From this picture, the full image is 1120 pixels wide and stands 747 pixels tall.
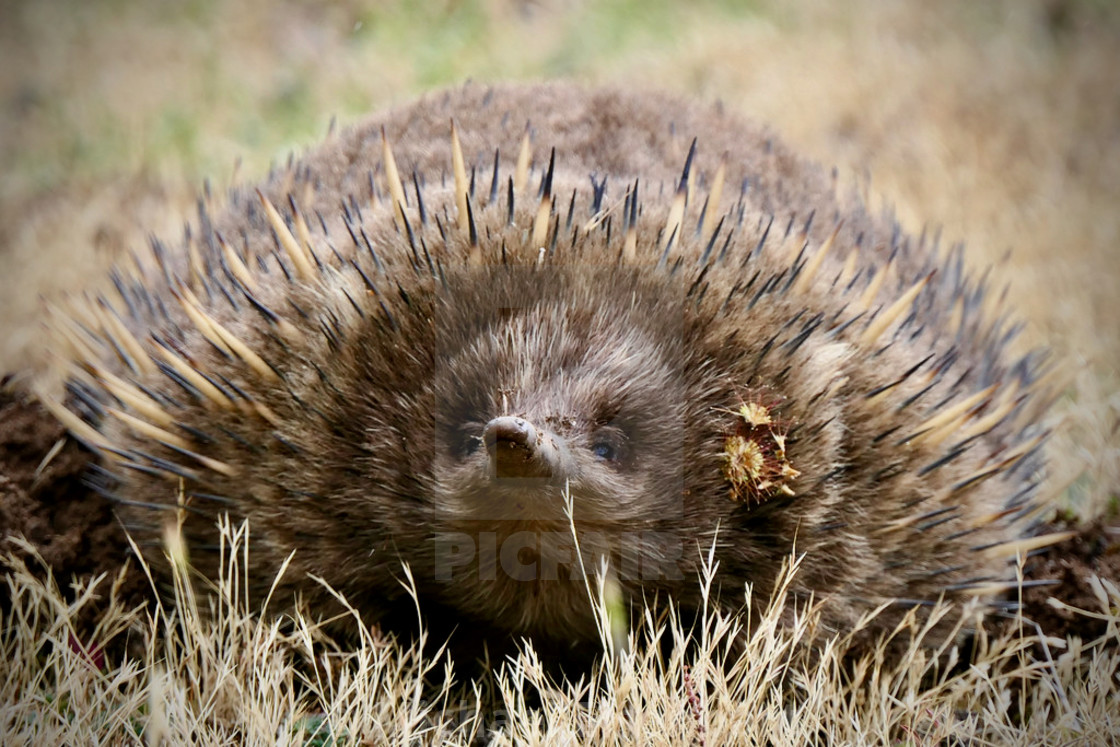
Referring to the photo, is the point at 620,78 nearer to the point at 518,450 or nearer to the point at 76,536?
the point at 76,536

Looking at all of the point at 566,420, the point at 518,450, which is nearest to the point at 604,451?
the point at 566,420

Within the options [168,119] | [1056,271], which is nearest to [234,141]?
[168,119]

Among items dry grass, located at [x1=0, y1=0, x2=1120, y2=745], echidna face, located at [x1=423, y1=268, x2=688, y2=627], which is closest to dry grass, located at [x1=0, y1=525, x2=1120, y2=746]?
dry grass, located at [x1=0, y1=0, x2=1120, y2=745]

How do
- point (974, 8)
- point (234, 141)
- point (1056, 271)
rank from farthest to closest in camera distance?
1. point (974, 8)
2. point (234, 141)
3. point (1056, 271)

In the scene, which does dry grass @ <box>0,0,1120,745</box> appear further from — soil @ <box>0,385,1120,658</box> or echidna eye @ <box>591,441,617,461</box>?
echidna eye @ <box>591,441,617,461</box>

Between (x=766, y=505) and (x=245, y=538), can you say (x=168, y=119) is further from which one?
(x=766, y=505)

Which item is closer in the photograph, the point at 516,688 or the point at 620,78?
the point at 516,688

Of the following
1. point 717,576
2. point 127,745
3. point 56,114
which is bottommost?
point 56,114
